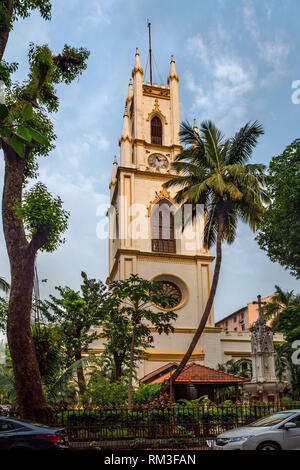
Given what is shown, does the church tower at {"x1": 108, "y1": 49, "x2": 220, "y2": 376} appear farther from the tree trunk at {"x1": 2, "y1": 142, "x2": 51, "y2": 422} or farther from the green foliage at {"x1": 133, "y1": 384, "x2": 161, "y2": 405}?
the tree trunk at {"x1": 2, "y1": 142, "x2": 51, "y2": 422}

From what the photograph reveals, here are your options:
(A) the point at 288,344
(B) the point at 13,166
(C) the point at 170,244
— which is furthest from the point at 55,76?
(A) the point at 288,344

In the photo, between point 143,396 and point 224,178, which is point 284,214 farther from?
point 143,396

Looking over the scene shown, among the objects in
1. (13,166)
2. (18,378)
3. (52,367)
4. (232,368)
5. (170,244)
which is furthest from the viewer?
(170,244)

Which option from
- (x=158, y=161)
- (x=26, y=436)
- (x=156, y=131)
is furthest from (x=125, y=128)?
(x=26, y=436)

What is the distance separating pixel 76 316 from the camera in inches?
984

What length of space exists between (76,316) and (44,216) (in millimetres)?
13868

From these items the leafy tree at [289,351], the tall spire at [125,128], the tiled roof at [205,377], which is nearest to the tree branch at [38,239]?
the tiled roof at [205,377]

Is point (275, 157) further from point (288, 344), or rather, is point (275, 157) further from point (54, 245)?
point (288, 344)

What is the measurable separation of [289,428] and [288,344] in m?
24.1

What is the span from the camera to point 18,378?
1125 centimetres

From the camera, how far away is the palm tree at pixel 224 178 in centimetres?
2148

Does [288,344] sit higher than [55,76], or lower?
lower

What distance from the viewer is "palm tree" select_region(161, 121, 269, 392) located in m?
21.5

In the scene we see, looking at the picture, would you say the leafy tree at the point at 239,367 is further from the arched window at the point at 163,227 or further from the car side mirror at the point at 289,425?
the car side mirror at the point at 289,425
